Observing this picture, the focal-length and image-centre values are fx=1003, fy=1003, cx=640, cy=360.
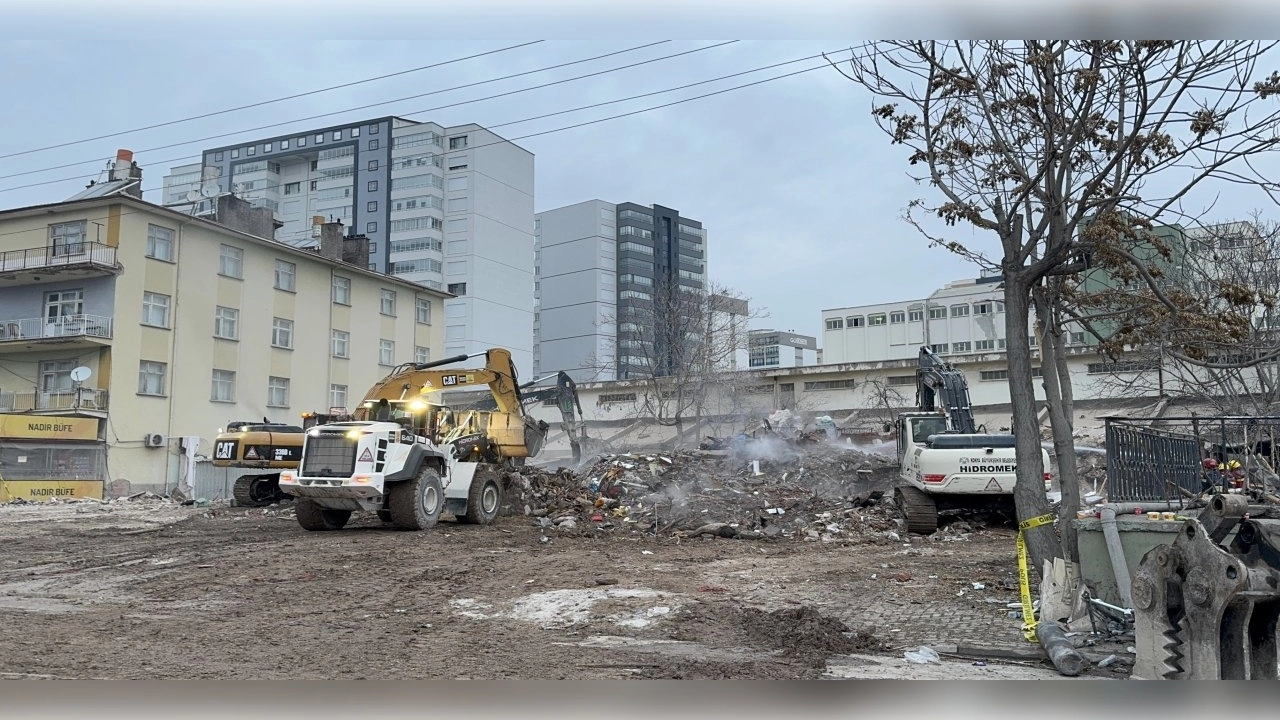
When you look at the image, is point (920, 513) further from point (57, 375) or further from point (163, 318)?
point (57, 375)

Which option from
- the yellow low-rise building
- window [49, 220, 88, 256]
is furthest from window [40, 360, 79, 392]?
window [49, 220, 88, 256]

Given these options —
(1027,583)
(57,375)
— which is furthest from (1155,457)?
(57,375)

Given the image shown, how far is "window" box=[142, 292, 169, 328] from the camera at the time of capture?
33.7 ft

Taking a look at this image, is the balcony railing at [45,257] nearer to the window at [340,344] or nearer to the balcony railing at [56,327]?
the balcony railing at [56,327]

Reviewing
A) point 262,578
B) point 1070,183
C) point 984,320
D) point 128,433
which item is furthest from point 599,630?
point 984,320

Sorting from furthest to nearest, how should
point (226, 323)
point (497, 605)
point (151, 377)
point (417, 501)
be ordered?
point (417, 501), point (151, 377), point (226, 323), point (497, 605)

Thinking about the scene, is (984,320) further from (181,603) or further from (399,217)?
(181,603)

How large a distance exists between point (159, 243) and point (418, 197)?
13.8 ft

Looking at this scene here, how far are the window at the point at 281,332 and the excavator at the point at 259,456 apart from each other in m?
6.60

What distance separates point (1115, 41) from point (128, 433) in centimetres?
1155

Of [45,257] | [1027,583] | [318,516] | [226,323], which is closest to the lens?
[1027,583]

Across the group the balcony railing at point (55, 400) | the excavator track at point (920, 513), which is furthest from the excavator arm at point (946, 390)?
the balcony railing at point (55, 400)

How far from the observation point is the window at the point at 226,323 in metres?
10.5

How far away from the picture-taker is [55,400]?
11.5 metres
